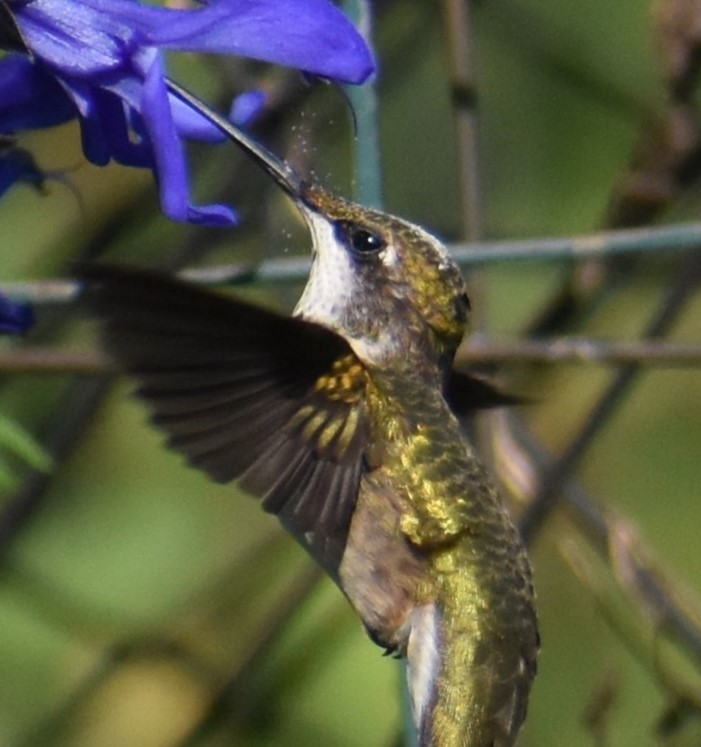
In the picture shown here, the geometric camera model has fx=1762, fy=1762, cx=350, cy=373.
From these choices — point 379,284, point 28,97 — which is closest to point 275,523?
point 379,284

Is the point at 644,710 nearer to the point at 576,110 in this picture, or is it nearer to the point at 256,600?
the point at 256,600

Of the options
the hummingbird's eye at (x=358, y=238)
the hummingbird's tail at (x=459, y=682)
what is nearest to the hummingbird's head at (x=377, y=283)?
the hummingbird's eye at (x=358, y=238)

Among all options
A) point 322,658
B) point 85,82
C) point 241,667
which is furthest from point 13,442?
point 322,658

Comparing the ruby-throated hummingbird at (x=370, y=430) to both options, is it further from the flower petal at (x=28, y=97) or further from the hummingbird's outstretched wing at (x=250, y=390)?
the flower petal at (x=28, y=97)

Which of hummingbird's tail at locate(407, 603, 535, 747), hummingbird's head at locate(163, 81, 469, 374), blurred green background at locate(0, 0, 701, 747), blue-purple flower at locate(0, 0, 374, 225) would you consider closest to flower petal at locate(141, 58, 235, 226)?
blue-purple flower at locate(0, 0, 374, 225)

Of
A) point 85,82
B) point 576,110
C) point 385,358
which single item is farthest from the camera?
point 576,110

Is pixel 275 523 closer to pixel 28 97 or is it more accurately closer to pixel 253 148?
pixel 253 148

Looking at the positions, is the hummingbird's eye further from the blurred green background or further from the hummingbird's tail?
the blurred green background

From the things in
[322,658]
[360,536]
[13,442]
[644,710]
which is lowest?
[644,710]
